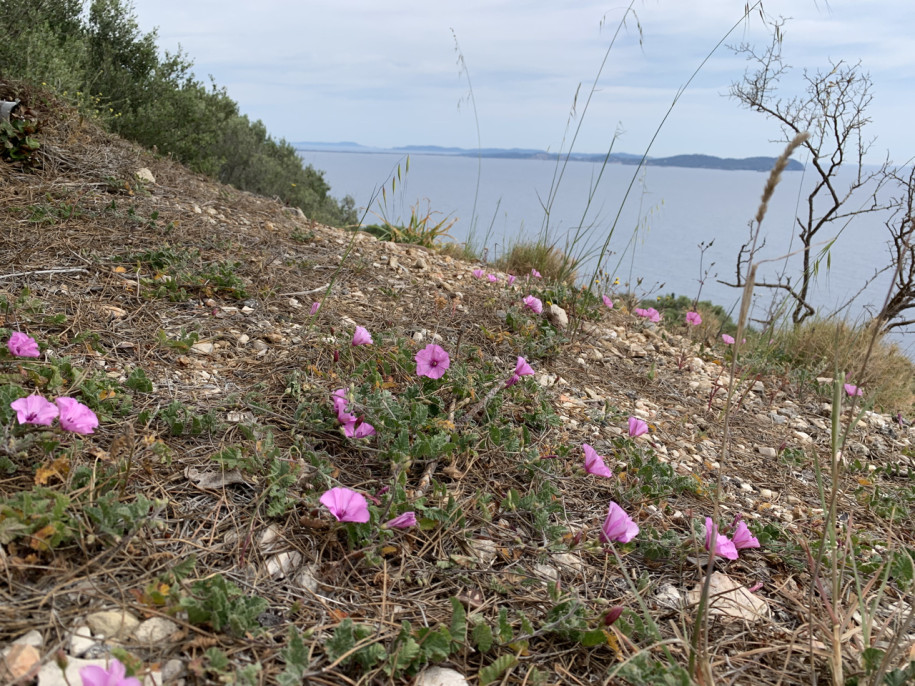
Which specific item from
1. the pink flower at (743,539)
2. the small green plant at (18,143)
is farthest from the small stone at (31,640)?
the small green plant at (18,143)

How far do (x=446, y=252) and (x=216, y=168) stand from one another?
149 inches

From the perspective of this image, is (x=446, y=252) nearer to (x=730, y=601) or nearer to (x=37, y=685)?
(x=730, y=601)

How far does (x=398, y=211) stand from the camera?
5.97 m

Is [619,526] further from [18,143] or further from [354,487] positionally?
[18,143]

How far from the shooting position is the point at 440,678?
1.36m

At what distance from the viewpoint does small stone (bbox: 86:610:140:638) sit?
127 cm

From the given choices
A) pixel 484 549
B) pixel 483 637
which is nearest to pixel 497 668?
pixel 483 637

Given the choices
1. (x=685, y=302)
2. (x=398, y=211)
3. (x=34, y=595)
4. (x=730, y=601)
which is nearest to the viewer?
(x=34, y=595)

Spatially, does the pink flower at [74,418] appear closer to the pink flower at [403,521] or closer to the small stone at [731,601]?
the pink flower at [403,521]

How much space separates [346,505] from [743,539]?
1138 mm

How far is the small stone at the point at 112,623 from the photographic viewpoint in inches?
49.9

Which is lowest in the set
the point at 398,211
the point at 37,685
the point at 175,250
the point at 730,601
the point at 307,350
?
the point at 37,685

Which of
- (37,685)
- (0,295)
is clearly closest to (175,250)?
(0,295)

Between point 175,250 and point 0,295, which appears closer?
point 0,295
